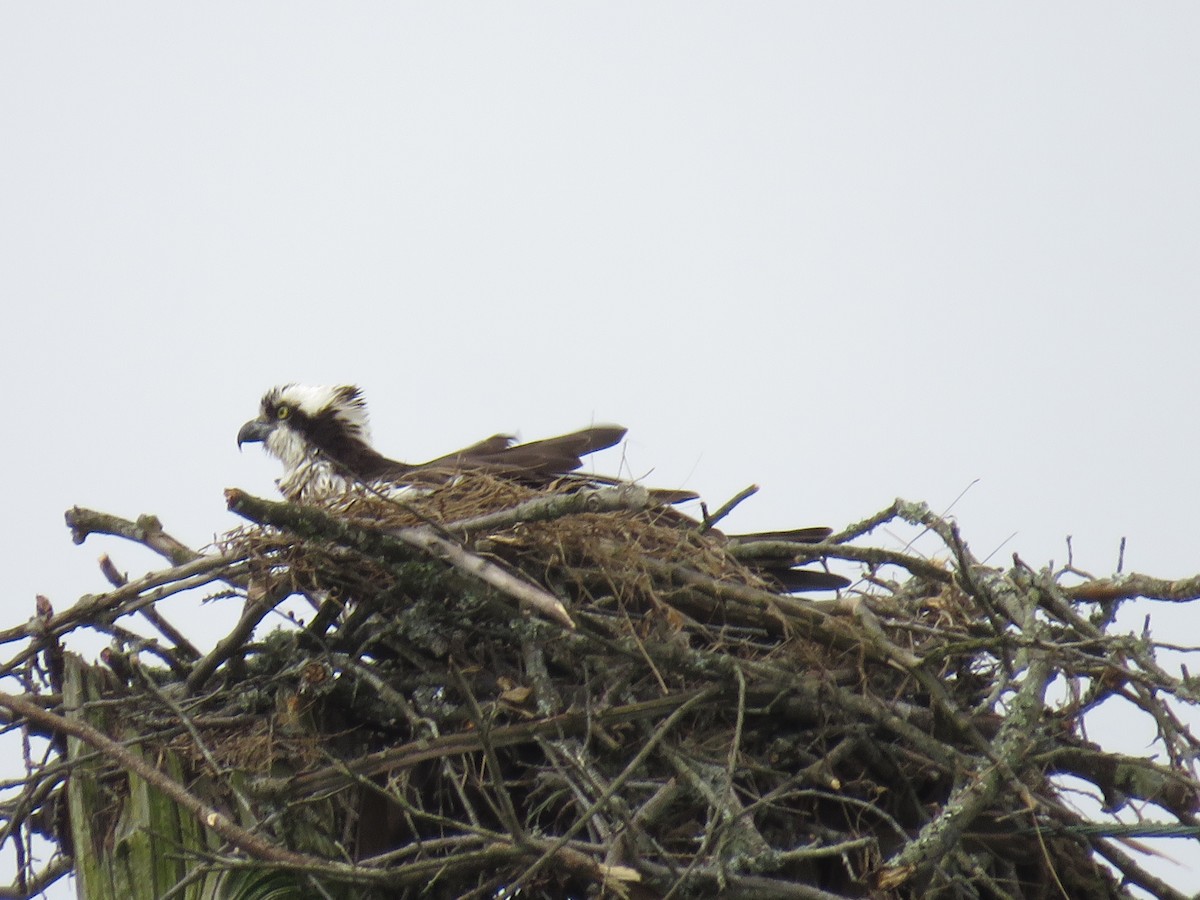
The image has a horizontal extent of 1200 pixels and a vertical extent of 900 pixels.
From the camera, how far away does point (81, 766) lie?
15.4 ft

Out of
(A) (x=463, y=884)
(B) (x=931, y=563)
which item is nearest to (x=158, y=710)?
(A) (x=463, y=884)

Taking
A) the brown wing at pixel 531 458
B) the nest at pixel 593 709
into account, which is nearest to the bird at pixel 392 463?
the brown wing at pixel 531 458

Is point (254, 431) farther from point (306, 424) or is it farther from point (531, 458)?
point (531, 458)

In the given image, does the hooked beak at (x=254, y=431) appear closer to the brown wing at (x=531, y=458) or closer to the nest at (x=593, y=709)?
the brown wing at (x=531, y=458)

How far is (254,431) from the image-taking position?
7.75m

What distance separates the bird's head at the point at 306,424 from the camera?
7.59 metres

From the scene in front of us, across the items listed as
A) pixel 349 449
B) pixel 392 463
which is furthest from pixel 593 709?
pixel 349 449

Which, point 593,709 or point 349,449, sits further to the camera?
point 349,449

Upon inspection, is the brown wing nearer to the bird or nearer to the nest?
the bird

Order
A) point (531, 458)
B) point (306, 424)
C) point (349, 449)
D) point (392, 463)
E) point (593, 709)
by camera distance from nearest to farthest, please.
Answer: point (593, 709) < point (531, 458) < point (392, 463) < point (349, 449) < point (306, 424)

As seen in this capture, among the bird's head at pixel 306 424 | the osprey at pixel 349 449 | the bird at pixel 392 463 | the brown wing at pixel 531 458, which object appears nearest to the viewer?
the bird at pixel 392 463

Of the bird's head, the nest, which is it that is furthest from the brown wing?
the bird's head

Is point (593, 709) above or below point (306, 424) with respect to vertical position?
below

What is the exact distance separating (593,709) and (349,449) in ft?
11.3
